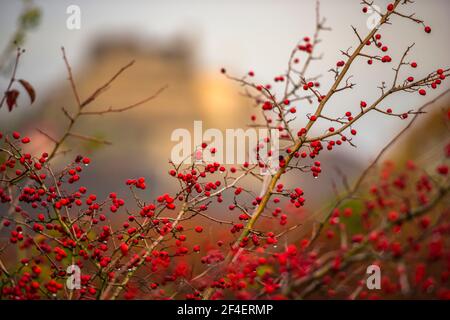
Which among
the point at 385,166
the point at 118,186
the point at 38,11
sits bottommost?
the point at 385,166

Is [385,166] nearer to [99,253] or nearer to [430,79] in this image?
[430,79]

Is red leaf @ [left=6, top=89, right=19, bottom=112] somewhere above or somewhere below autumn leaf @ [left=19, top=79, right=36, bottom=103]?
below

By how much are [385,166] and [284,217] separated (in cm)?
197

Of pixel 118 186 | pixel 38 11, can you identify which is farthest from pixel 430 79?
pixel 118 186

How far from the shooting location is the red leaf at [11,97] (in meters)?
2.63

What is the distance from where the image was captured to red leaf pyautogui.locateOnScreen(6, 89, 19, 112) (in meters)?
2.63

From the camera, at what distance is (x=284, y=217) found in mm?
3137

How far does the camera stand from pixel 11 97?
265 centimetres

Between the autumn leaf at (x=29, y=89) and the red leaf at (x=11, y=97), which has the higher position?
the autumn leaf at (x=29, y=89)
